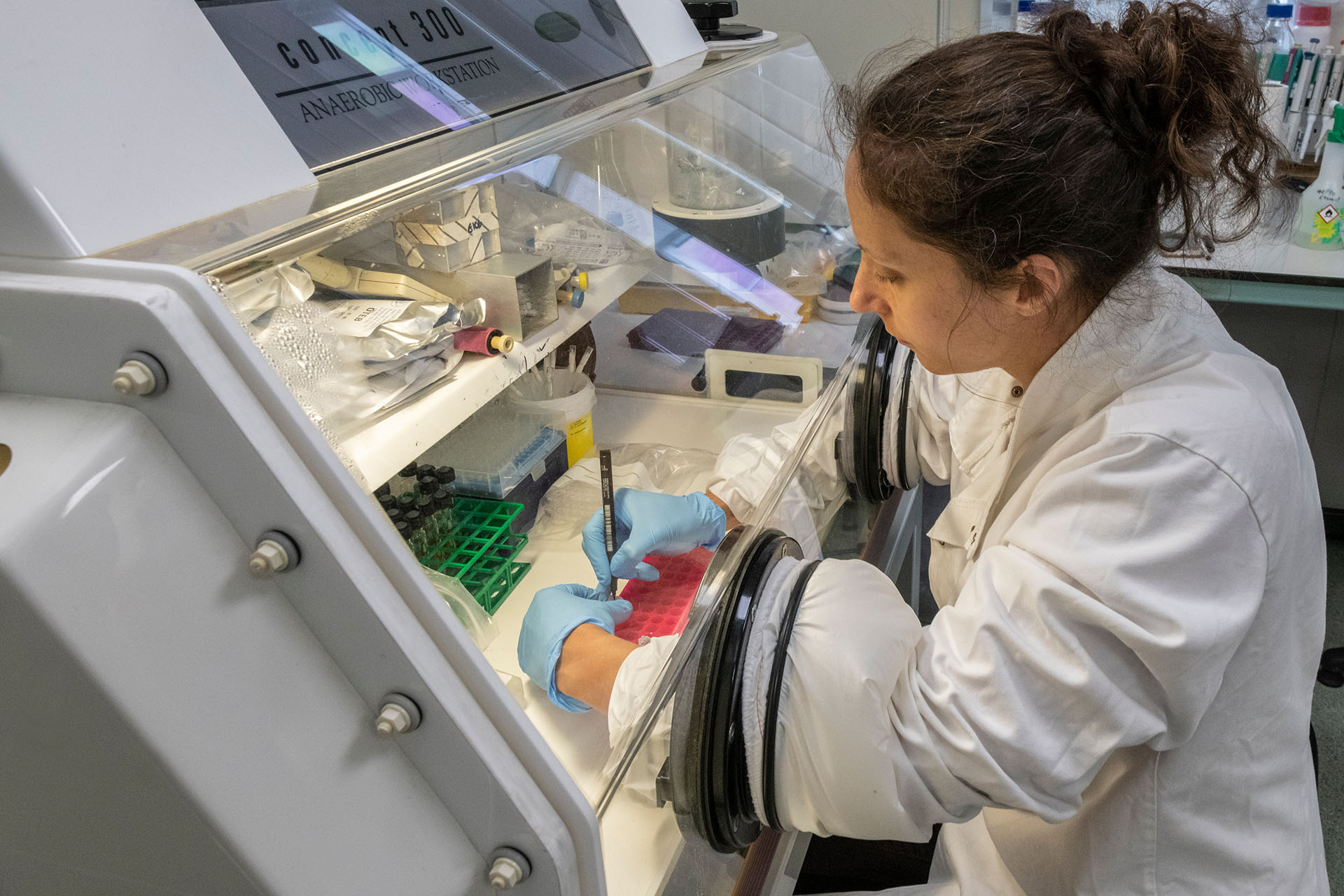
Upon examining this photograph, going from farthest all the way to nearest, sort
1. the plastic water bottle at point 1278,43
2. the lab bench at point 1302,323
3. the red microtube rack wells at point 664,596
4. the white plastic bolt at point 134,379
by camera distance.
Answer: the plastic water bottle at point 1278,43
the lab bench at point 1302,323
the red microtube rack wells at point 664,596
the white plastic bolt at point 134,379

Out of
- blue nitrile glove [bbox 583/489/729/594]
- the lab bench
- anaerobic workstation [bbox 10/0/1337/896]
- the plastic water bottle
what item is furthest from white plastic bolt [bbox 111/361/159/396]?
the plastic water bottle

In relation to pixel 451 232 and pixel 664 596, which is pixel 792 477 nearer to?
→ pixel 664 596

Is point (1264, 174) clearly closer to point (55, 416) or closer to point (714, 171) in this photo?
point (714, 171)

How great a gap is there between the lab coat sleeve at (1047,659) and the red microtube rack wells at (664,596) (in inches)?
8.4

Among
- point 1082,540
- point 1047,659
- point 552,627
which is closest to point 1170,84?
point 1082,540

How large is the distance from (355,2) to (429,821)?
0.91 meters

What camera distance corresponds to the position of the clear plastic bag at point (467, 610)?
1033 mm

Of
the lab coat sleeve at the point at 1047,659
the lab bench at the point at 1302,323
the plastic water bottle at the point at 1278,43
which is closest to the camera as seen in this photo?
the lab coat sleeve at the point at 1047,659

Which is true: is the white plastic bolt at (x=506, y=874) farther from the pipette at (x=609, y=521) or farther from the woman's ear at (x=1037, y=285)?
the woman's ear at (x=1037, y=285)

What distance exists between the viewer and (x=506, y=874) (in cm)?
65

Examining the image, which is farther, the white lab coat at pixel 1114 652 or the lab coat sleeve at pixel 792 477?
the lab coat sleeve at pixel 792 477

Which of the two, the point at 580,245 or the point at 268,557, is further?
the point at 580,245

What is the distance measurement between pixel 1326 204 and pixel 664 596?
250 centimetres

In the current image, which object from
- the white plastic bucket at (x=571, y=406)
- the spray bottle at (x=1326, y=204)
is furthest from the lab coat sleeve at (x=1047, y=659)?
the spray bottle at (x=1326, y=204)
